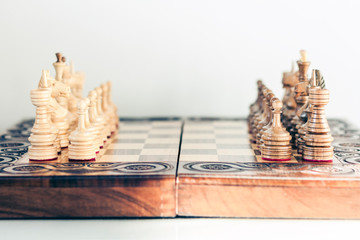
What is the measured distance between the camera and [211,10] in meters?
2.58

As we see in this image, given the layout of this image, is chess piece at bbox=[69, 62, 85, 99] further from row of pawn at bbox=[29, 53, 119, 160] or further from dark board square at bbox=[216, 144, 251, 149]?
dark board square at bbox=[216, 144, 251, 149]

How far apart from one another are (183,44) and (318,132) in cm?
121

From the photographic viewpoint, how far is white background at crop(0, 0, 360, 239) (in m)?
2.60

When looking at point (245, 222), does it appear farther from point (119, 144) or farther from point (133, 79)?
point (133, 79)

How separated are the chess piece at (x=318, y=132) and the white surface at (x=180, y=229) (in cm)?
24

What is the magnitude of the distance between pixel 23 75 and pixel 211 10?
37.1 inches

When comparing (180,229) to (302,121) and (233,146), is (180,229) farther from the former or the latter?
(302,121)

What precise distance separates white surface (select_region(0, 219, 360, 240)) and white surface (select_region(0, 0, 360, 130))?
1.37 metres

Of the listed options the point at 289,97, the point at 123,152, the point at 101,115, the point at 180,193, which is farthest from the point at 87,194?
the point at 289,97

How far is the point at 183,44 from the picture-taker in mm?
2611

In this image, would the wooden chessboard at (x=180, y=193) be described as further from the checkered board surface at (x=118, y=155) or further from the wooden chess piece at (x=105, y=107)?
the wooden chess piece at (x=105, y=107)

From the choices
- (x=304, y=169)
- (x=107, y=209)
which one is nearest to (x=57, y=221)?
(x=107, y=209)

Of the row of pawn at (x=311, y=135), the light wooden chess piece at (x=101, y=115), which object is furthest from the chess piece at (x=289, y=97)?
the light wooden chess piece at (x=101, y=115)

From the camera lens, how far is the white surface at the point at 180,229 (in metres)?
1.26
